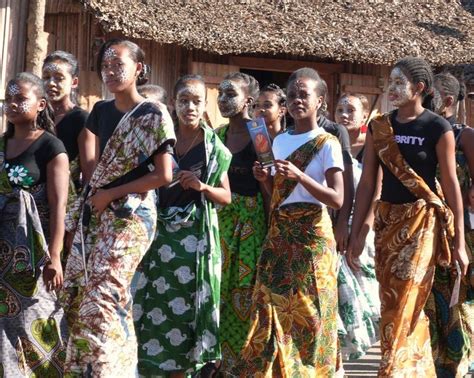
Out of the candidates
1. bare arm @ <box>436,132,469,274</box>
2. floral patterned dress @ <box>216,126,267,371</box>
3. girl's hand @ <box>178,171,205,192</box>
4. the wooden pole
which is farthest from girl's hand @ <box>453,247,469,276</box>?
the wooden pole

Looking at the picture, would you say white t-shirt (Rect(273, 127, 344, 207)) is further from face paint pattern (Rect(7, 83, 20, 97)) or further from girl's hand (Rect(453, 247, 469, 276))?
face paint pattern (Rect(7, 83, 20, 97))

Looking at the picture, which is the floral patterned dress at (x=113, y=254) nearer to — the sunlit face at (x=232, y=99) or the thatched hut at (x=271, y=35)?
the sunlit face at (x=232, y=99)

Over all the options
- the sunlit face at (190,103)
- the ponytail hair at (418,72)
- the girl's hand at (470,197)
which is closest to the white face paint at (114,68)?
the sunlit face at (190,103)

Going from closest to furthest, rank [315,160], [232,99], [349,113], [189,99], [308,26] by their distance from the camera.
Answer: [315,160] → [189,99] → [232,99] → [349,113] → [308,26]

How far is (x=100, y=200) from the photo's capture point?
5887mm

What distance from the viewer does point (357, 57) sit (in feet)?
53.0

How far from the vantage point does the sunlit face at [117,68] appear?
604 cm

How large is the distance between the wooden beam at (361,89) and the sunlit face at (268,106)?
29.9 ft

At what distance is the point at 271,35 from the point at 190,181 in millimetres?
9023

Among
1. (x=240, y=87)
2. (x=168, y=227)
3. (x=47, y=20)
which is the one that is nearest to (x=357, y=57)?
(x=47, y=20)

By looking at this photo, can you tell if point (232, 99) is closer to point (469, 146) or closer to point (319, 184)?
point (319, 184)

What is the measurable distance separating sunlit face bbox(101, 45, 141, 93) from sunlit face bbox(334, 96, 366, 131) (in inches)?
128

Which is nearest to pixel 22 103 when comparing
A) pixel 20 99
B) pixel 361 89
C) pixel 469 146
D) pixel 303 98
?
pixel 20 99

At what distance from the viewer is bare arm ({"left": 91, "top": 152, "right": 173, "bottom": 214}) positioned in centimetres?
584
